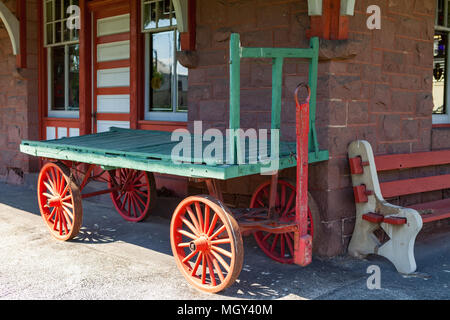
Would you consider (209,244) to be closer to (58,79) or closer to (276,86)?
(276,86)

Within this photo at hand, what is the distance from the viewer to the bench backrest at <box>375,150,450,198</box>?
16.4ft

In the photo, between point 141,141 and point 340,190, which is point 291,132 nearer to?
point 340,190

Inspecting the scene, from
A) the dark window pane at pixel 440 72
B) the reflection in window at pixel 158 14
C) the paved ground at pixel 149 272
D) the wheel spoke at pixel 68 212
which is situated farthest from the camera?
the reflection in window at pixel 158 14

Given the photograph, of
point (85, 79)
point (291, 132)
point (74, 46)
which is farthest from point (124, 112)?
point (291, 132)

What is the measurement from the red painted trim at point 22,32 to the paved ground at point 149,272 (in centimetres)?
364

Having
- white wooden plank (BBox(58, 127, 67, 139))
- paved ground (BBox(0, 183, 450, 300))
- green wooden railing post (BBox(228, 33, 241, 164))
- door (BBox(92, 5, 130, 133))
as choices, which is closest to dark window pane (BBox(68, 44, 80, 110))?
white wooden plank (BBox(58, 127, 67, 139))

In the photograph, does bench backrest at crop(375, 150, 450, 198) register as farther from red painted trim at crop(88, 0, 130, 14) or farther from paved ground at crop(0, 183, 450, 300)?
red painted trim at crop(88, 0, 130, 14)

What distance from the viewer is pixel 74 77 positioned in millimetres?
8336

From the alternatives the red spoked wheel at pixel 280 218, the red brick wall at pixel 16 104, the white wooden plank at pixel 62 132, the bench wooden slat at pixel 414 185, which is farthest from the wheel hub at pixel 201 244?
the red brick wall at pixel 16 104

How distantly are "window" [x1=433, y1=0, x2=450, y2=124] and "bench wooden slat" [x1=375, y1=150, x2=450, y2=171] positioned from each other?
63 centimetres

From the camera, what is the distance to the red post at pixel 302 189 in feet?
12.4

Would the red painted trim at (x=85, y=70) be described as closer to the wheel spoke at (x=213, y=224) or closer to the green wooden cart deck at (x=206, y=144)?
the green wooden cart deck at (x=206, y=144)

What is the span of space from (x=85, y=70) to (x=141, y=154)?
400 centimetres

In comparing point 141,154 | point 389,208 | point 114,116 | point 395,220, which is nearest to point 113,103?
point 114,116
